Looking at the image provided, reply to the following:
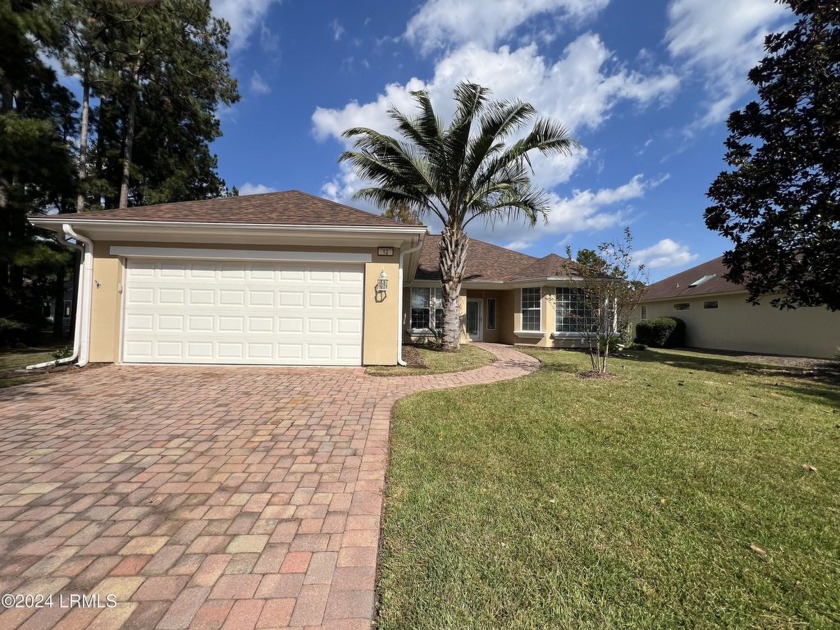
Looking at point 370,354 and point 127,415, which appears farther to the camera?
point 370,354

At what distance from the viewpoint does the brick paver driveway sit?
1.83 m

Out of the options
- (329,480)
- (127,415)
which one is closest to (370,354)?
(127,415)

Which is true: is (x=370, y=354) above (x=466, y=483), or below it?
above

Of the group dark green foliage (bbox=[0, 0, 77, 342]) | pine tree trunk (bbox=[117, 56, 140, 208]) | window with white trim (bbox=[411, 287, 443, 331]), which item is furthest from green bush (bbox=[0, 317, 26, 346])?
window with white trim (bbox=[411, 287, 443, 331])

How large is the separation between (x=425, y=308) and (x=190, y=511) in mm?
12489

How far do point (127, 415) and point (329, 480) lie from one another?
3.53 metres

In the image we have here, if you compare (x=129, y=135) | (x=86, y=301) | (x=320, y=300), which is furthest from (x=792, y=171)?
(x=129, y=135)

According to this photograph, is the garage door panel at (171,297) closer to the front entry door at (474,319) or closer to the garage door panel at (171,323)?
the garage door panel at (171,323)

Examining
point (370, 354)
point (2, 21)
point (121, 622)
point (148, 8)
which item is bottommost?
point (121, 622)

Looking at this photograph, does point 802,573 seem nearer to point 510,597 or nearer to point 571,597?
point 571,597

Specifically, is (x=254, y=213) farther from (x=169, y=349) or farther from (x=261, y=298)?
(x=169, y=349)

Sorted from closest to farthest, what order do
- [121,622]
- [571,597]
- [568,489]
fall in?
[121,622]
[571,597]
[568,489]

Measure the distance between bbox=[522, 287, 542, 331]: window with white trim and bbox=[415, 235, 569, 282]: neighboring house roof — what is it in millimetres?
655

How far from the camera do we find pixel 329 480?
122 inches
